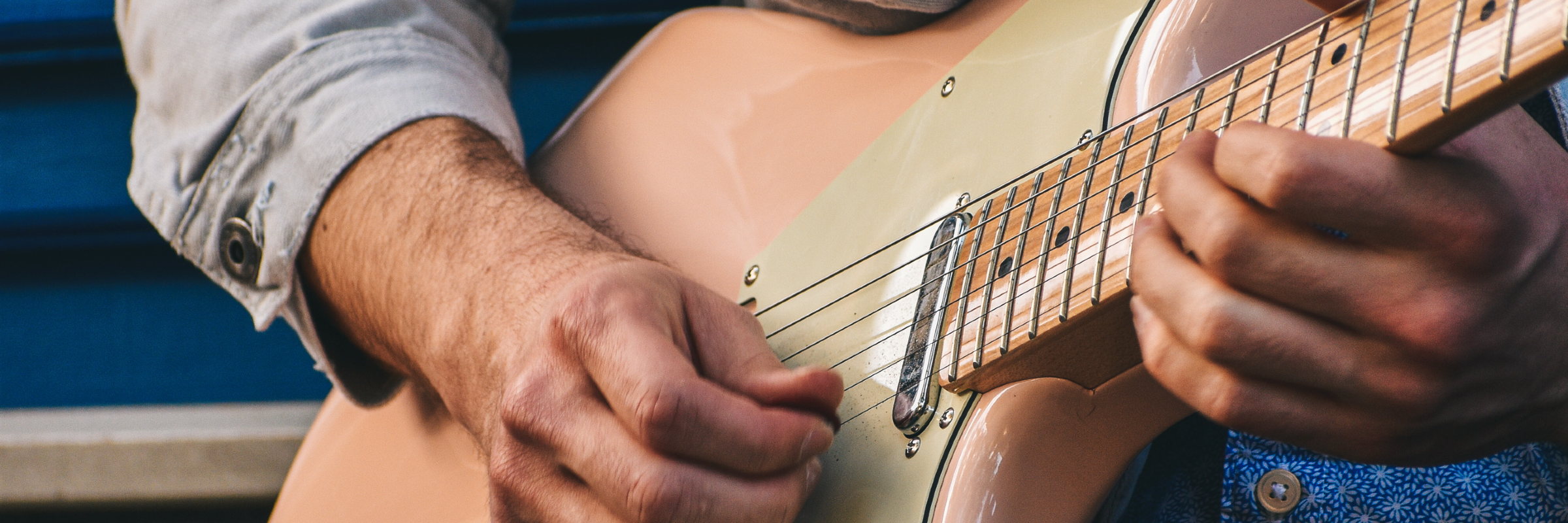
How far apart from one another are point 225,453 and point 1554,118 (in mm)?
1189

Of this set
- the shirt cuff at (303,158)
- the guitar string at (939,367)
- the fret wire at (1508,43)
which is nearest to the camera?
the fret wire at (1508,43)

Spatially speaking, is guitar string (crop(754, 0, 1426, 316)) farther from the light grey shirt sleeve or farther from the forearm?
the light grey shirt sleeve

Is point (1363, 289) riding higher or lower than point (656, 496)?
higher

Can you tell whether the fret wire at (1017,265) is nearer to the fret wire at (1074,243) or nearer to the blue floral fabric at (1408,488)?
the fret wire at (1074,243)

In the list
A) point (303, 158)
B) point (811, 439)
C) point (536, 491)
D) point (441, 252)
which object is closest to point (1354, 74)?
point (811, 439)

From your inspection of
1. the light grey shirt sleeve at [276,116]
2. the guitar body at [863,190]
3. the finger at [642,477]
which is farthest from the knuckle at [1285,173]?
the light grey shirt sleeve at [276,116]

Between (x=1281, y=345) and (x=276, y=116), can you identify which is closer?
(x=1281, y=345)

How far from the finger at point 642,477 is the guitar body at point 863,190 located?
4cm

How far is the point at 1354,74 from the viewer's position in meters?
0.30

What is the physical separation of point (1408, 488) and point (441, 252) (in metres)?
0.56

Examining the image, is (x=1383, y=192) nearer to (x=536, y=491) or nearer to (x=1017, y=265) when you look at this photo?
(x=1017, y=265)

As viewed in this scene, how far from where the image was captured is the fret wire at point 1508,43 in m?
0.24

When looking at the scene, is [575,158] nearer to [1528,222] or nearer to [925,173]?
[925,173]

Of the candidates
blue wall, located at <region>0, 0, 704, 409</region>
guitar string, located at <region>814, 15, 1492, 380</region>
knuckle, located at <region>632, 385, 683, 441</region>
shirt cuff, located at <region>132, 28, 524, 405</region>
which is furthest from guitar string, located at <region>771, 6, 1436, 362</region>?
blue wall, located at <region>0, 0, 704, 409</region>
